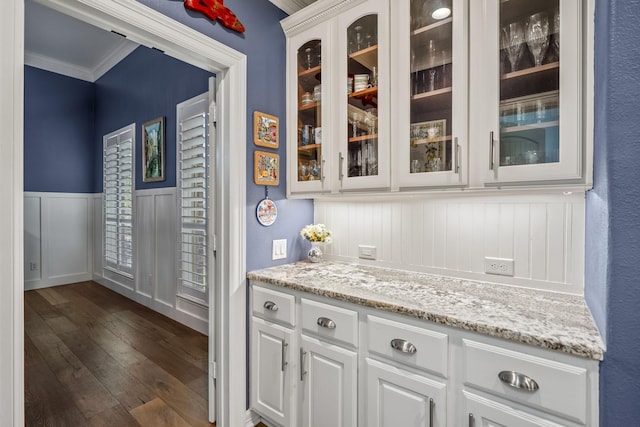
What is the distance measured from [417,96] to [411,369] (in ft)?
3.95

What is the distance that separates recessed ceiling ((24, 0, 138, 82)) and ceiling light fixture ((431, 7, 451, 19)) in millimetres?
3027

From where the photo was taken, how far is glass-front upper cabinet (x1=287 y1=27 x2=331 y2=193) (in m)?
1.80

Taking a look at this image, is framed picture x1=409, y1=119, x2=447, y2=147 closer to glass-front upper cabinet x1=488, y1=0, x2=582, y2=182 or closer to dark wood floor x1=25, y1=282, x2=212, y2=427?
glass-front upper cabinet x1=488, y1=0, x2=582, y2=182

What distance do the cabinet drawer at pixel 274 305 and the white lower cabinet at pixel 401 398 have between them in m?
0.46

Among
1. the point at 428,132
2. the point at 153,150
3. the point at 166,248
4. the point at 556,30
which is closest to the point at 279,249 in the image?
the point at 428,132

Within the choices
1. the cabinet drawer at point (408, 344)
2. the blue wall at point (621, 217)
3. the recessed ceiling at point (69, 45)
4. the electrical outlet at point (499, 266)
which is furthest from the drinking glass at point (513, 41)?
the recessed ceiling at point (69, 45)

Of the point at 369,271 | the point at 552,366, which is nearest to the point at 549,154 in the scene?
the point at 552,366

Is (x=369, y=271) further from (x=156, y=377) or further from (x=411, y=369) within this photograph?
(x=156, y=377)

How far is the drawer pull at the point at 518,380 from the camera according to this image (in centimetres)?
93

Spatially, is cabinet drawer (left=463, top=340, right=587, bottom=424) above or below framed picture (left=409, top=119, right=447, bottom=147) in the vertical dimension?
below

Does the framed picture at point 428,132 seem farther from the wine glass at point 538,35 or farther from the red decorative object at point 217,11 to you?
the red decorative object at point 217,11

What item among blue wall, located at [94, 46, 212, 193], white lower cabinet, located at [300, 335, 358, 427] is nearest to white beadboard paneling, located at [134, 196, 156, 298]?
blue wall, located at [94, 46, 212, 193]

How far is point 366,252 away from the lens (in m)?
1.97

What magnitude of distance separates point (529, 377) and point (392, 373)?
47 cm
